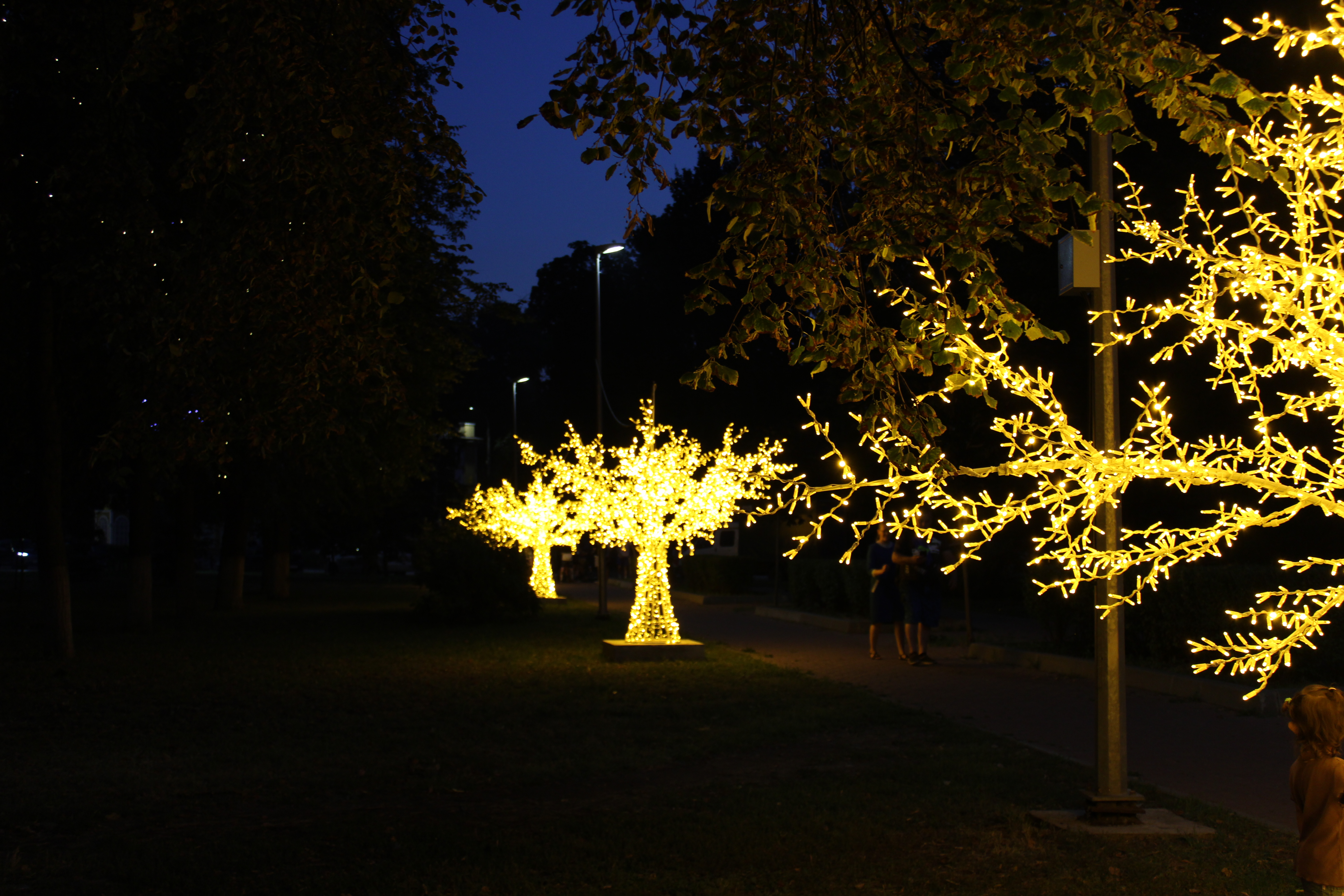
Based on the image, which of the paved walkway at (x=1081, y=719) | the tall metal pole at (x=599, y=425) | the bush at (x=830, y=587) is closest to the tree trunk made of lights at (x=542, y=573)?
the tall metal pole at (x=599, y=425)

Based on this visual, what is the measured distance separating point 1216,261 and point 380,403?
6.07 meters

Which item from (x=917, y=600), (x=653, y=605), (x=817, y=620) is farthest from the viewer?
(x=817, y=620)

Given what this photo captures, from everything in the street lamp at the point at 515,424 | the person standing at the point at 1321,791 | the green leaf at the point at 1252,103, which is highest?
the street lamp at the point at 515,424

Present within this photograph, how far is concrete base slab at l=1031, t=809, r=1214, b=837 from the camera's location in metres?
6.59

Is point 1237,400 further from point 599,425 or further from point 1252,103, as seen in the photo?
point 599,425

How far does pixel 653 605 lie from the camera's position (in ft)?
56.8

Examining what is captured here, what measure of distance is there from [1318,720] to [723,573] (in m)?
32.2

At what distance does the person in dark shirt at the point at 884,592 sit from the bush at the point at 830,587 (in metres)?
6.34

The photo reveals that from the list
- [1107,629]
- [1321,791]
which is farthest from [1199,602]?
[1321,791]

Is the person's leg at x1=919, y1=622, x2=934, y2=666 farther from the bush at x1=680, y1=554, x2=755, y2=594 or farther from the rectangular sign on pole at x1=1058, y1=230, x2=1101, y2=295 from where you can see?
the bush at x1=680, y1=554, x2=755, y2=594

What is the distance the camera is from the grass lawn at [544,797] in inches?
234

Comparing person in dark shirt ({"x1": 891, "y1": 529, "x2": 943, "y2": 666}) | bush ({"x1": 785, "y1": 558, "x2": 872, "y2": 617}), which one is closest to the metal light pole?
person in dark shirt ({"x1": 891, "y1": 529, "x2": 943, "y2": 666})

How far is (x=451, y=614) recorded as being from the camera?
81.1ft

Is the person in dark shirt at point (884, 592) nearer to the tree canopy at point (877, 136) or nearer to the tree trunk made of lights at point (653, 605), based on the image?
the tree trunk made of lights at point (653, 605)
